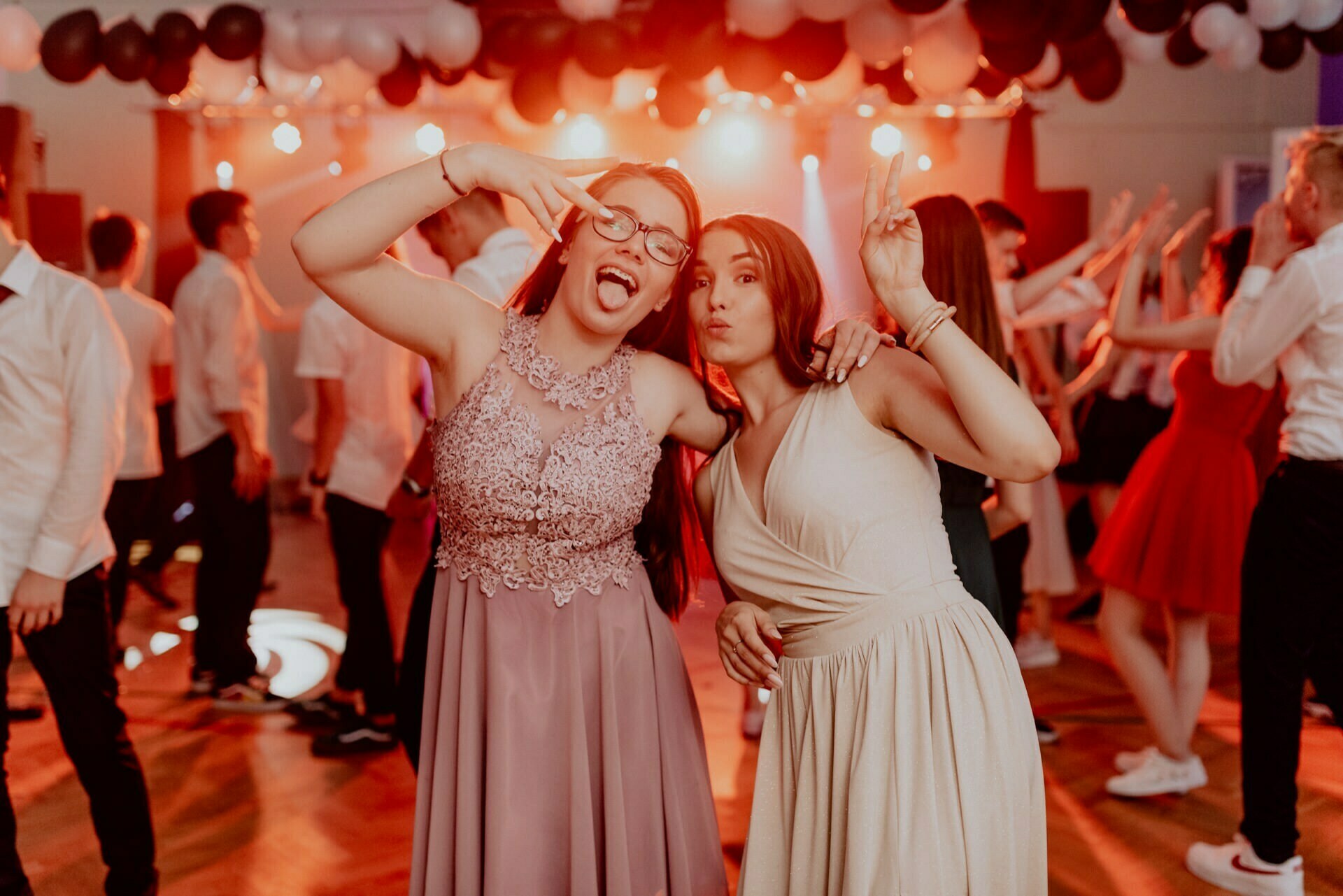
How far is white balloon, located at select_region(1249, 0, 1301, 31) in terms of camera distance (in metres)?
4.43

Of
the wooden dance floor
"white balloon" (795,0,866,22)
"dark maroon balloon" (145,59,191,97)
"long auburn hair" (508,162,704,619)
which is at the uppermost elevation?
"white balloon" (795,0,866,22)

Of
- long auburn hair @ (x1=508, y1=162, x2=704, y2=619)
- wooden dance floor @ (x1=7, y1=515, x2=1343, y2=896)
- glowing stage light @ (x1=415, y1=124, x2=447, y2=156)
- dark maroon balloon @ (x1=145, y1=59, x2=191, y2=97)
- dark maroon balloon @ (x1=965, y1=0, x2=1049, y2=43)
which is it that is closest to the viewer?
long auburn hair @ (x1=508, y1=162, x2=704, y2=619)

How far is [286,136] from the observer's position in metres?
7.56

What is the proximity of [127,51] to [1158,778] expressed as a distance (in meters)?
4.71

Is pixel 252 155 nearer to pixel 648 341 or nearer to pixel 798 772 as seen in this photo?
pixel 648 341

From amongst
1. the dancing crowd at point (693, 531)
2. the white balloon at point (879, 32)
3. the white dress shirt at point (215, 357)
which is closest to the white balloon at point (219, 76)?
the white dress shirt at point (215, 357)

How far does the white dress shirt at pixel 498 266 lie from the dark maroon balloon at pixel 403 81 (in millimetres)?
2569

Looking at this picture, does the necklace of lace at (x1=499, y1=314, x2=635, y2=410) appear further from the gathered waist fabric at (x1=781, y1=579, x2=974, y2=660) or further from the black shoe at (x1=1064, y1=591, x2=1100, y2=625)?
the black shoe at (x1=1064, y1=591, x2=1100, y2=625)

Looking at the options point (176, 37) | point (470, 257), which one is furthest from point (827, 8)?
point (176, 37)

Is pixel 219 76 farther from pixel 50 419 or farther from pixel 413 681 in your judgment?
pixel 413 681

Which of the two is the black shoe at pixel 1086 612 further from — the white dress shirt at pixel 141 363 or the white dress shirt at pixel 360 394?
the white dress shirt at pixel 141 363

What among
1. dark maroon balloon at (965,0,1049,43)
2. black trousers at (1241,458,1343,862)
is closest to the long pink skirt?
black trousers at (1241,458,1343,862)

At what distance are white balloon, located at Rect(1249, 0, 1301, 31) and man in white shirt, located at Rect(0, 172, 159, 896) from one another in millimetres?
4451

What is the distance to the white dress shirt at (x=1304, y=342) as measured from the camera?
2227 millimetres
